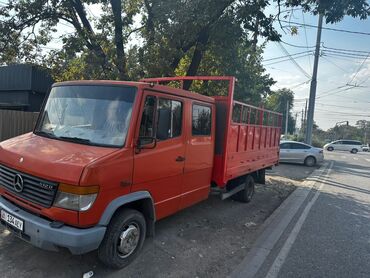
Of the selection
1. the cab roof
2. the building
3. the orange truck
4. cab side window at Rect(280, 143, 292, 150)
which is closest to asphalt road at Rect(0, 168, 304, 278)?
the orange truck

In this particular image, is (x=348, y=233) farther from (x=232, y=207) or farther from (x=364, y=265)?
(x=232, y=207)

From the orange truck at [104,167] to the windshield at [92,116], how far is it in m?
0.01

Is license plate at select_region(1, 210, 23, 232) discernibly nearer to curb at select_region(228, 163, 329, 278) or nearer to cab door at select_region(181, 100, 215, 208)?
cab door at select_region(181, 100, 215, 208)

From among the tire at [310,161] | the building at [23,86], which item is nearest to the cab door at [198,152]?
the tire at [310,161]

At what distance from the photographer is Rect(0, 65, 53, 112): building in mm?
20672

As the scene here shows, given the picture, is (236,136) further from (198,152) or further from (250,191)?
(250,191)

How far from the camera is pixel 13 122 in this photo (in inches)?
401

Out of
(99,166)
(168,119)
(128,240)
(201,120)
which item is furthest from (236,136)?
(99,166)

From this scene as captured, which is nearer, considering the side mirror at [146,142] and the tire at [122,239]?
the tire at [122,239]

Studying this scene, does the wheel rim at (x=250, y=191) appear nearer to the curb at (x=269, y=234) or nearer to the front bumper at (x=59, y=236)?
the curb at (x=269, y=234)

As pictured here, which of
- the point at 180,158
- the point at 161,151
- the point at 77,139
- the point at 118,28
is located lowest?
the point at 180,158

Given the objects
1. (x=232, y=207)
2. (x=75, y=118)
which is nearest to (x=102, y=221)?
(x=75, y=118)

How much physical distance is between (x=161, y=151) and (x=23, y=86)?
20.1m

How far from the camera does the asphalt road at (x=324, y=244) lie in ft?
14.1
